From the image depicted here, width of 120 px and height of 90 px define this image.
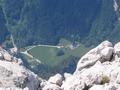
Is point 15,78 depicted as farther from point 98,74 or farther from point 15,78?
point 98,74

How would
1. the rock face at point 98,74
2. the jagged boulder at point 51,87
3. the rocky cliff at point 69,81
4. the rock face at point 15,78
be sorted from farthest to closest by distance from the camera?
the jagged boulder at point 51,87, the rock face at point 98,74, the rocky cliff at point 69,81, the rock face at point 15,78

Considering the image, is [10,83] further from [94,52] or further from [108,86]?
[94,52]

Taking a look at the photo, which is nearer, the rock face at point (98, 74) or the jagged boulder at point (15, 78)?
the jagged boulder at point (15, 78)

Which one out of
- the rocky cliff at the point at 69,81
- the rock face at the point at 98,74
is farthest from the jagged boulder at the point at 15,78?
the rock face at the point at 98,74

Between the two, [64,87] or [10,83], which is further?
[64,87]

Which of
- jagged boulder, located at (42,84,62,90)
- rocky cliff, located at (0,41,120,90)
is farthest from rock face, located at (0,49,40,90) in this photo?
jagged boulder, located at (42,84,62,90)

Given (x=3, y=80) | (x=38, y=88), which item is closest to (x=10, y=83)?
(x=3, y=80)

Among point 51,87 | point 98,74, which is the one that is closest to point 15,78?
point 51,87

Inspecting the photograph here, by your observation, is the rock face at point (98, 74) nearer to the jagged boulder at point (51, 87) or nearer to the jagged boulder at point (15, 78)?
the jagged boulder at point (51, 87)
